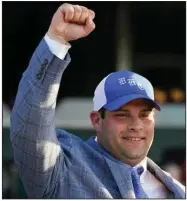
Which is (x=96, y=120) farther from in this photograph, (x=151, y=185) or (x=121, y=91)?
(x=151, y=185)

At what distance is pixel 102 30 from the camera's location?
23.7 feet

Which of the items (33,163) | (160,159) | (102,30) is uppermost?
(33,163)

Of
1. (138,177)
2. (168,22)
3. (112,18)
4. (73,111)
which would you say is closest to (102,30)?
(112,18)

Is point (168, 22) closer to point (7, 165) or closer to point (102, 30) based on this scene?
point (102, 30)

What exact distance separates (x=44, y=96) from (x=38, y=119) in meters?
0.07

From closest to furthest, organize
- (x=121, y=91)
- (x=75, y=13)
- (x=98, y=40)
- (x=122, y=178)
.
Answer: (x=75, y=13), (x=122, y=178), (x=121, y=91), (x=98, y=40)

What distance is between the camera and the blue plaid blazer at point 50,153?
2160 mm

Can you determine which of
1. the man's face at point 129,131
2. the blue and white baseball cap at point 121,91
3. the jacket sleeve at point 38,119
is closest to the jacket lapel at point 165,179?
the man's face at point 129,131

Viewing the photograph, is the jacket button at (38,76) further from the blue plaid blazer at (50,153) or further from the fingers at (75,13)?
the fingers at (75,13)

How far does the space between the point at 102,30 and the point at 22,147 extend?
16.8 ft

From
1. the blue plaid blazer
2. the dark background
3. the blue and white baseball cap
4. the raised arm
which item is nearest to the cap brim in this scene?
the blue and white baseball cap

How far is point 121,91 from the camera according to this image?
2.43 metres

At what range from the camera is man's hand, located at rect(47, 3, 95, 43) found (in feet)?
7.02

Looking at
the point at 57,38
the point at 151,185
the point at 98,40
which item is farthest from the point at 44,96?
the point at 98,40
